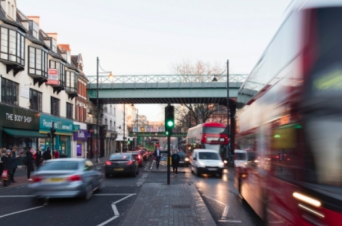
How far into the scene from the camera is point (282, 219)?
562 centimetres

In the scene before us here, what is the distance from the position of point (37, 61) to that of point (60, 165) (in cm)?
2349

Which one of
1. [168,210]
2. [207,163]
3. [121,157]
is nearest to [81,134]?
[121,157]

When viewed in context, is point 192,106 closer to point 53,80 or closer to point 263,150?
point 53,80

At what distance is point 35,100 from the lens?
35.1 metres

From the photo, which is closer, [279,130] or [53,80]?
[279,130]

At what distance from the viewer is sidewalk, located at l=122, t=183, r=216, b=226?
8938 millimetres

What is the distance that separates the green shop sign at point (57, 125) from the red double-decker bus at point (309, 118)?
32347 mm

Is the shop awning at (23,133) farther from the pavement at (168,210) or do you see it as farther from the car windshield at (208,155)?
the pavement at (168,210)

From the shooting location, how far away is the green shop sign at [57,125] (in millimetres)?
36031

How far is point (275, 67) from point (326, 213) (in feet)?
11.0

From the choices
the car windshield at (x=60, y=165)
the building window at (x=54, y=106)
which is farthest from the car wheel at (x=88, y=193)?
the building window at (x=54, y=106)

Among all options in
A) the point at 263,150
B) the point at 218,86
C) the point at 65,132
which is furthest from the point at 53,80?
the point at 263,150

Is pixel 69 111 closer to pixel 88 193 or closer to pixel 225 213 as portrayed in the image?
pixel 88 193

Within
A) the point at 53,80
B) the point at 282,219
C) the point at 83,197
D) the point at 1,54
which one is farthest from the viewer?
the point at 53,80
